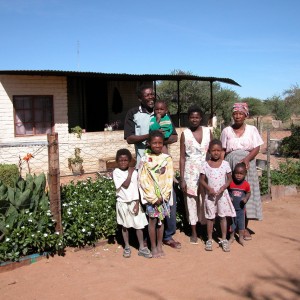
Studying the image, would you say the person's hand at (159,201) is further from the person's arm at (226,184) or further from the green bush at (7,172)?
the green bush at (7,172)

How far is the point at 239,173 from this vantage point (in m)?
4.55

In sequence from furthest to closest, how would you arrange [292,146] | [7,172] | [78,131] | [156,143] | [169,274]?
1. [292,146]
2. [78,131]
3. [7,172]
4. [156,143]
5. [169,274]

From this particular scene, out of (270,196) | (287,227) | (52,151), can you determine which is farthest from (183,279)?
(270,196)

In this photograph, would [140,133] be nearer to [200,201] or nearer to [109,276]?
[200,201]

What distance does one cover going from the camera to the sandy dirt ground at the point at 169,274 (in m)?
3.42

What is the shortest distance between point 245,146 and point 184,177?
2.93 ft

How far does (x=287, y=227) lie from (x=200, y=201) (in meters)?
1.71

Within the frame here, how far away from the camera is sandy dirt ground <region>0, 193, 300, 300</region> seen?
11.2 ft

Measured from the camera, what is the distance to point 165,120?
14.2 ft

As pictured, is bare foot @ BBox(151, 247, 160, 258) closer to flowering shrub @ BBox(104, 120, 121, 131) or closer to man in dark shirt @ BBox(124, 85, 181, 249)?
man in dark shirt @ BBox(124, 85, 181, 249)

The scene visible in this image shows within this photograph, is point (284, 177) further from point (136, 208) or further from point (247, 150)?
point (136, 208)

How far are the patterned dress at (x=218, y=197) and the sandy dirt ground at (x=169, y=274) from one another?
18.4 inches

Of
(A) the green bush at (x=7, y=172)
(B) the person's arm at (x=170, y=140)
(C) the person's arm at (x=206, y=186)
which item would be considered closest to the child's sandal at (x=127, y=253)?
(C) the person's arm at (x=206, y=186)

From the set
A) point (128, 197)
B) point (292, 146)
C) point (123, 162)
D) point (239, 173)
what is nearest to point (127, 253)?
point (128, 197)
